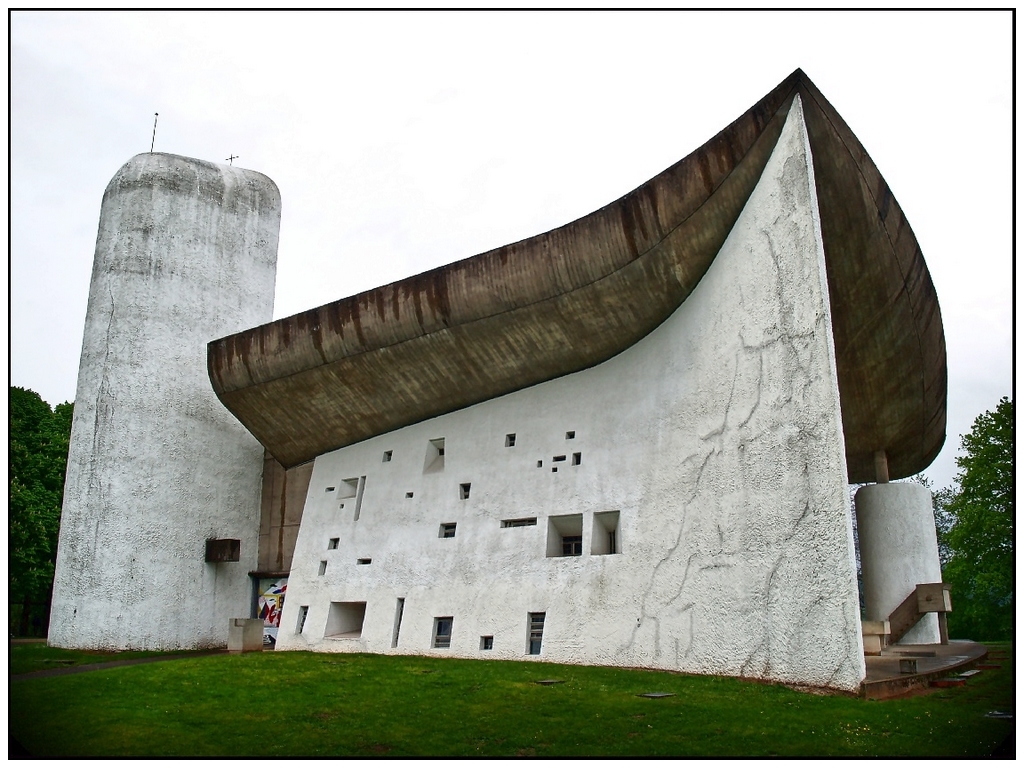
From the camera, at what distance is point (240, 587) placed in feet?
69.5

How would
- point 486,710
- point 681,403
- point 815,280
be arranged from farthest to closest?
point 681,403 → point 815,280 → point 486,710

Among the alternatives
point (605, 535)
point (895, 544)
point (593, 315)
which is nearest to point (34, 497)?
point (605, 535)

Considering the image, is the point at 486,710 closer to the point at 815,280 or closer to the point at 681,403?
the point at 681,403

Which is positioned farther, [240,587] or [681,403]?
[240,587]

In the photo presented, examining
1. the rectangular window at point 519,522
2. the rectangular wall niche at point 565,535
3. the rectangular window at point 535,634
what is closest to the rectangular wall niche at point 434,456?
the rectangular window at point 519,522

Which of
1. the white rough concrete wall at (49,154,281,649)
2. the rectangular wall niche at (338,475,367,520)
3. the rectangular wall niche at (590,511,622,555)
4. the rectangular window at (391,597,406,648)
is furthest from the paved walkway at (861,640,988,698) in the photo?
the white rough concrete wall at (49,154,281,649)

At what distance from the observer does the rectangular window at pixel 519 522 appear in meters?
15.9

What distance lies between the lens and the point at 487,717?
9594 millimetres

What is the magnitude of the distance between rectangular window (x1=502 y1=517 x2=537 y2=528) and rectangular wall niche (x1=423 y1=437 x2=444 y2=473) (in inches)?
93.1

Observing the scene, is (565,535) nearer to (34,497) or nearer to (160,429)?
(160,429)

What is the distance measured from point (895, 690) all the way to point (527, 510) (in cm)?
696

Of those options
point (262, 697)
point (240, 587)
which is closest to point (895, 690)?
point (262, 697)

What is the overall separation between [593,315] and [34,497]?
65.8 feet

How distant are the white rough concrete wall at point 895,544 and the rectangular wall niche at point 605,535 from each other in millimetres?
7981
